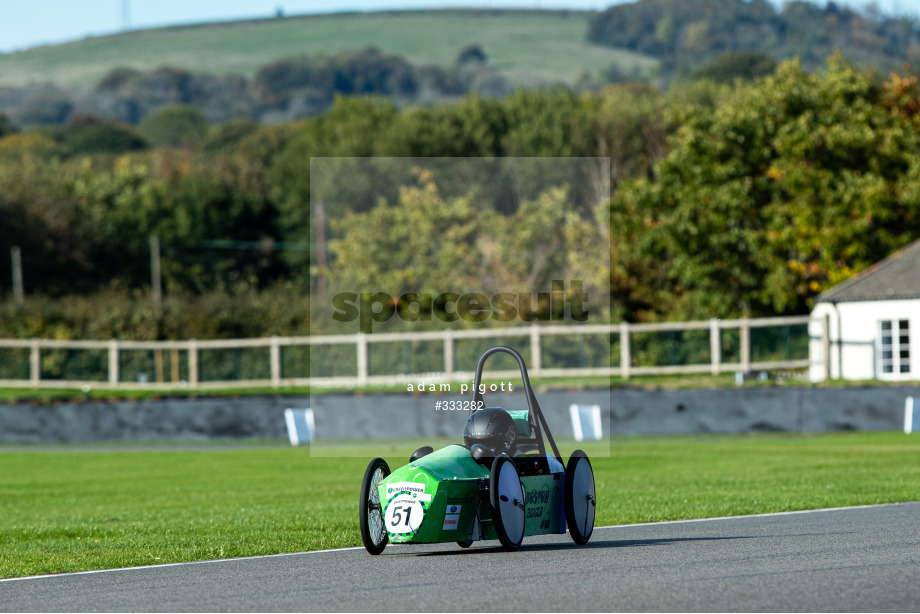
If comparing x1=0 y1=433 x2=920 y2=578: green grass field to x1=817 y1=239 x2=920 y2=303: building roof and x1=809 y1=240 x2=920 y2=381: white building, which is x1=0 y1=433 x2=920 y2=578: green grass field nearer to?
x1=809 y1=240 x2=920 y2=381: white building

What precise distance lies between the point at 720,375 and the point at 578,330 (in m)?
4.63

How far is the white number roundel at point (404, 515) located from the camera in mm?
→ 11227

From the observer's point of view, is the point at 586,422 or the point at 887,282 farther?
the point at 887,282

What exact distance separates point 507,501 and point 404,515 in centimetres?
88

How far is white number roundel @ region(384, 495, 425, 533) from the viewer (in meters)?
11.2

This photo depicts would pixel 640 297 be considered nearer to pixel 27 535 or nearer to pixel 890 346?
pixel 890 346

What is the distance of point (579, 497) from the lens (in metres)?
12.5

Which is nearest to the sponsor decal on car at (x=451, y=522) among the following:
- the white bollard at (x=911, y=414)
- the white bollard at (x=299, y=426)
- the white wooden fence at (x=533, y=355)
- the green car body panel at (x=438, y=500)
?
the green car body panel at (x=438, y=500)

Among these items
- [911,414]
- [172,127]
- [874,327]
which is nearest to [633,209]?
[874,327]

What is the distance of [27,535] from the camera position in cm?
1606

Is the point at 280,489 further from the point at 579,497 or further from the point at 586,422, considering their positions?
the point at 586,422

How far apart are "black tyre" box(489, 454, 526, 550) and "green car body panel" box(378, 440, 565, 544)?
6.8 inches

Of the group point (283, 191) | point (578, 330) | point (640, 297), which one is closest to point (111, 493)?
point (578, 330)

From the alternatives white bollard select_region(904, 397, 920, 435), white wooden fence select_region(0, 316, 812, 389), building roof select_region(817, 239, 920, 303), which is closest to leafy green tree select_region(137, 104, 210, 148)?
white wooden fence select_region(0, 316, 812, 389)
